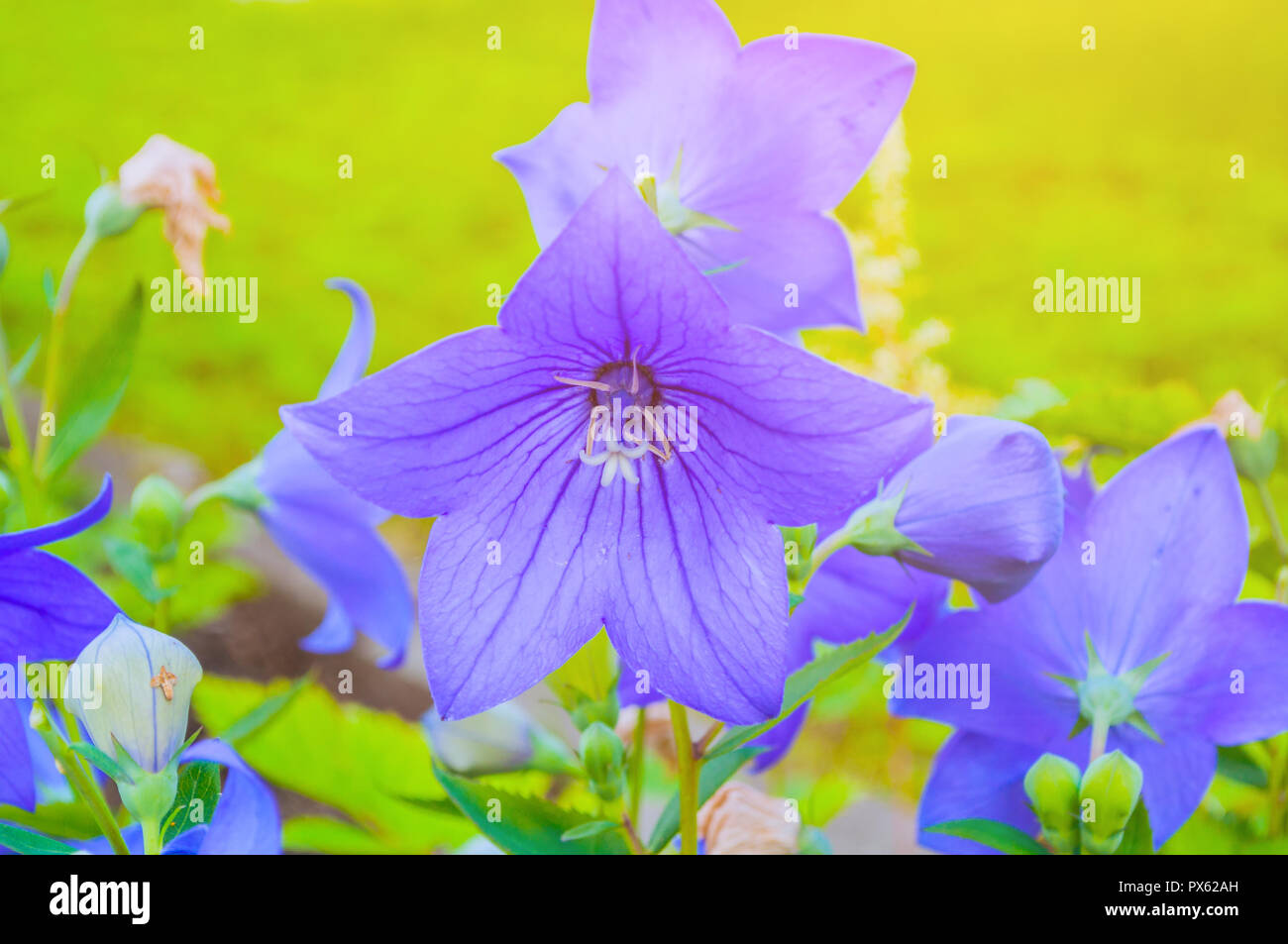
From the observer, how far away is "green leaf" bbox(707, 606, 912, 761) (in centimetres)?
43

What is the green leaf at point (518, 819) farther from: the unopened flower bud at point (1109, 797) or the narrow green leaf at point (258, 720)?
the unopened flower bud at point (1109, 797)

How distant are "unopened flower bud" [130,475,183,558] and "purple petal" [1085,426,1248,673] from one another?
448 mm

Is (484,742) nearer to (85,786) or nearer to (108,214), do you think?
(85,786)

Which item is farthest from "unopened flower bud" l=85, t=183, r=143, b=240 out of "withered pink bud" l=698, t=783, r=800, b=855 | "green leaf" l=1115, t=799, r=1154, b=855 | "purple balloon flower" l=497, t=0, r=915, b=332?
"green leaf" l=1115, t=799, r=1154, b=855

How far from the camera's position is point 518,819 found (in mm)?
470

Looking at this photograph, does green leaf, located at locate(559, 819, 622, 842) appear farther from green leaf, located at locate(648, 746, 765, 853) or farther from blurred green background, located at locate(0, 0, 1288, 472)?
blurred green background, located at locate(0, 0, 1288, 472)

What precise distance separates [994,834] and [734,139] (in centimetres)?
33

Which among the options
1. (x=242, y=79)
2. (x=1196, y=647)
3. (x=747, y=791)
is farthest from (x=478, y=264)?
(x=1196, y=647)

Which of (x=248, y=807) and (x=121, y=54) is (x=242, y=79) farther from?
(x=248, y=807)

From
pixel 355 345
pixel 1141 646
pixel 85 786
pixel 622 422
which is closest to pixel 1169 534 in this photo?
pixel 1141 646

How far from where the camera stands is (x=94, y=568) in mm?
676

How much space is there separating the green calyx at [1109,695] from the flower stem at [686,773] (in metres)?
0.19

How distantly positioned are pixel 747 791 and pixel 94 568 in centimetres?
44

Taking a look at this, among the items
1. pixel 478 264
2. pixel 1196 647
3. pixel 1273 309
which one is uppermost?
pixel 478 264
